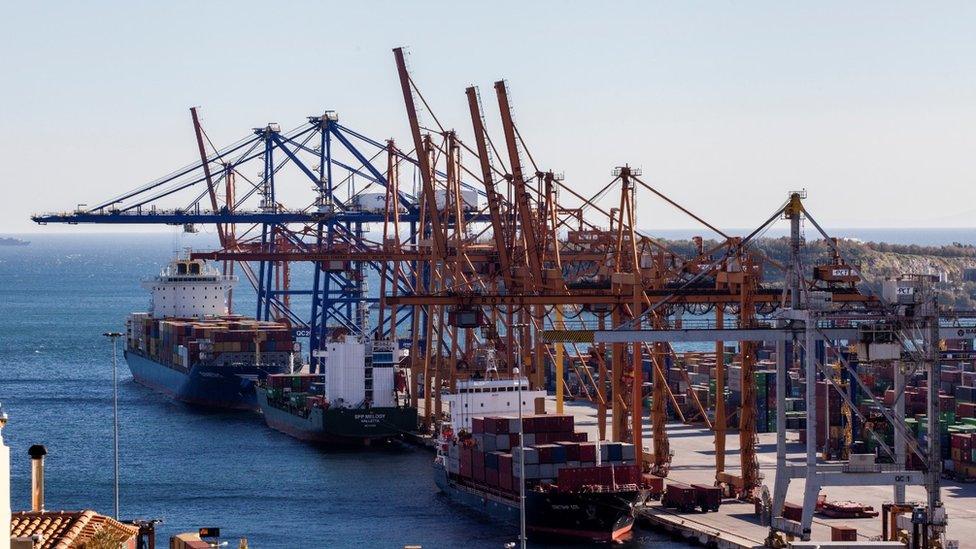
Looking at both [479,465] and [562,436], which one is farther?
[479,465]

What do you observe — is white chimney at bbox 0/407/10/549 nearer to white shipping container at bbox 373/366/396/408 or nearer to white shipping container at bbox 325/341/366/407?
white shipping container at bbox 325/341/366/407

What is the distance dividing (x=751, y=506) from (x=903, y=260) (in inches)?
5323

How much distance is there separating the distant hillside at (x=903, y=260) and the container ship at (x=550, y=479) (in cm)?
10857

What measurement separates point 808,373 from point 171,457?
2620cm

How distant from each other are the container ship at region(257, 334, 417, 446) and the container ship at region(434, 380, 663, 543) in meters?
14.4

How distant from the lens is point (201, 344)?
83.2m

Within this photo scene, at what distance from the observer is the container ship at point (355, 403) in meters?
65.9

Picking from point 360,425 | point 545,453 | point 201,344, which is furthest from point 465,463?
point 201,344

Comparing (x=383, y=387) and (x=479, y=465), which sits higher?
(x=383, y=387)

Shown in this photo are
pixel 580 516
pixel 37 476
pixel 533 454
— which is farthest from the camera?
pixel 533 454

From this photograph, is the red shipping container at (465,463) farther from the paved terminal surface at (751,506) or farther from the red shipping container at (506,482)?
the paved terminal surface at (751,506)

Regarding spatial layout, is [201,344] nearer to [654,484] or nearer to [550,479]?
[654,484]

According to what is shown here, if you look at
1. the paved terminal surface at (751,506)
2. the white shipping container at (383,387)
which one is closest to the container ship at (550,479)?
the paved terminal surface at (751,506)

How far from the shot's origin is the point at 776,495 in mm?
41406
